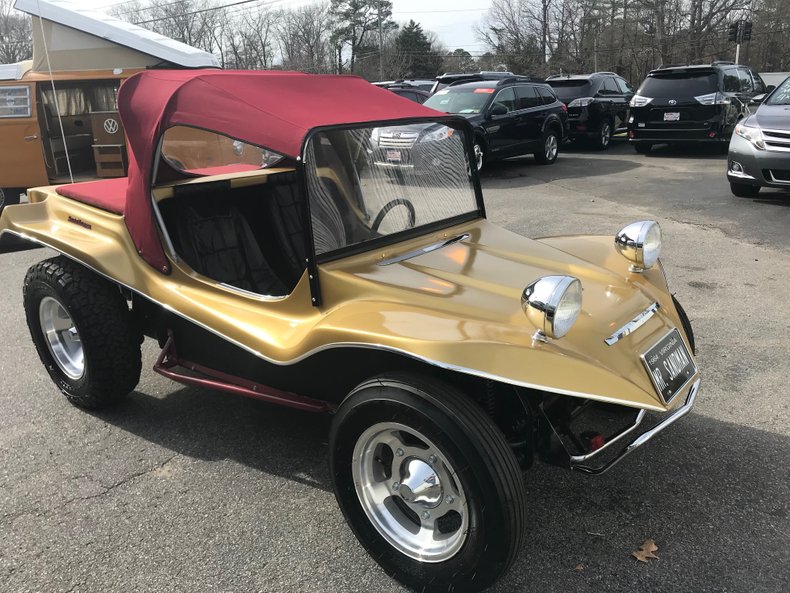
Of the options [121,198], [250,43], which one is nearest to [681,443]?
[121,198]

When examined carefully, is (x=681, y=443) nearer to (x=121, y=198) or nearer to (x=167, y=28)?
(x=121, y=198)

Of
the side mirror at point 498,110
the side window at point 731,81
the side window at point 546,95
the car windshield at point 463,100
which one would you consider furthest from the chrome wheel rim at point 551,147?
the side window at point 731,81

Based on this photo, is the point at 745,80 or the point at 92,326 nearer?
the point at 92,326

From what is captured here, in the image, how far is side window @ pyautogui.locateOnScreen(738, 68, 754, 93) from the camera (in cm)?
1337

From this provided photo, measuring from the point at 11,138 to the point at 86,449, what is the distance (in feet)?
22.1

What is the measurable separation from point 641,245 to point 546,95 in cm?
1054

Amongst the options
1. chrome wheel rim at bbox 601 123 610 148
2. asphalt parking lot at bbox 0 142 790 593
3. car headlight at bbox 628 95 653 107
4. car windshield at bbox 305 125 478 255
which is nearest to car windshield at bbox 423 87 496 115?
car headlight at bbox 628 95 653 107

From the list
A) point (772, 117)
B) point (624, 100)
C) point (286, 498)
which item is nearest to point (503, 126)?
point (772, 117)

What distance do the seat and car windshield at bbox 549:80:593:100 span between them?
1287cm

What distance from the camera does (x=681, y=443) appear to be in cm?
310

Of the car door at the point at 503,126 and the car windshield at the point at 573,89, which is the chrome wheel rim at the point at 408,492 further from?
the car windshield at the point at 573,89

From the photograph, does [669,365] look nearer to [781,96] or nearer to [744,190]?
[744,190]

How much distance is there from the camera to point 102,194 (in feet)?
11.7

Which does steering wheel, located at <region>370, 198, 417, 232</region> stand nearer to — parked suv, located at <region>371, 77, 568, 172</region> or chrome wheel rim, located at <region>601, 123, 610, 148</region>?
parked suv, located at <region>371, 77, 568, 172</region>
